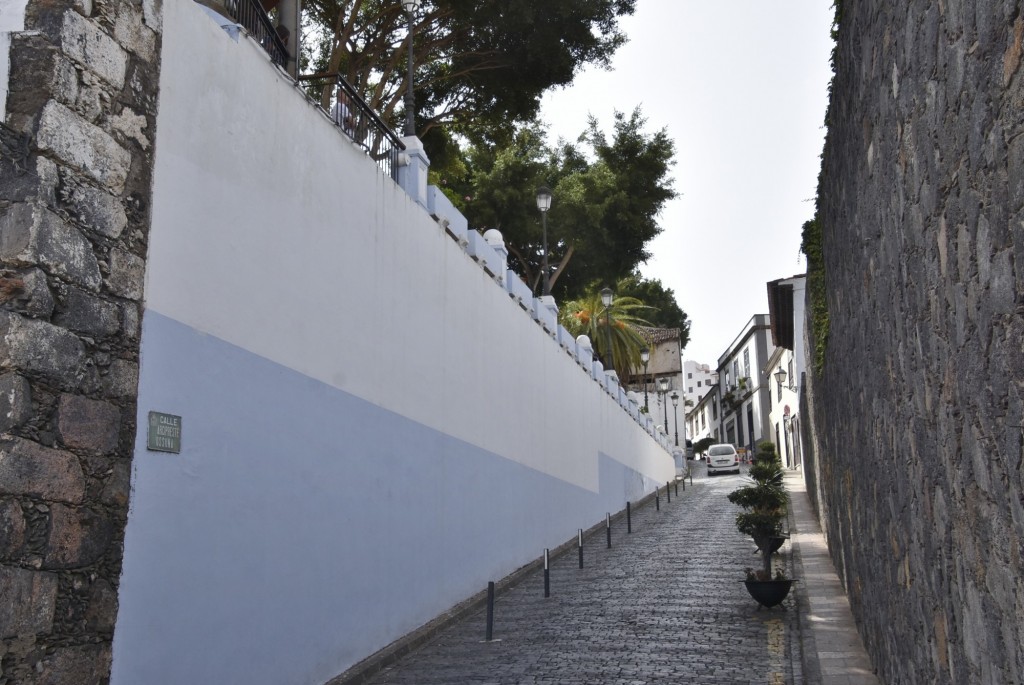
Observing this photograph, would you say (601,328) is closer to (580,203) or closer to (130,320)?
(580,203)

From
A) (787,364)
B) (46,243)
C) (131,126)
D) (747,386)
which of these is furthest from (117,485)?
(747,386)

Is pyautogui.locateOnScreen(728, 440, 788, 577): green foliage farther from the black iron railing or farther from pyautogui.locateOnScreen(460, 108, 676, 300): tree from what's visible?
pyautogui.locateOnScreen(460, 108, 676, 300): tree

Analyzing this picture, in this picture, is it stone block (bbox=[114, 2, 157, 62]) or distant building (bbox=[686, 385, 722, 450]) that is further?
distant building (bbox=[686, 385, 722, 450])

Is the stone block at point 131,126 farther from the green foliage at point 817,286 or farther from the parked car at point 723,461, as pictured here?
the parked car at point 723,461

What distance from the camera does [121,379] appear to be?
20.4ft

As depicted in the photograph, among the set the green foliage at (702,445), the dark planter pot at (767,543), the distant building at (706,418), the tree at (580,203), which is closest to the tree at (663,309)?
the green foliage at (702,445)

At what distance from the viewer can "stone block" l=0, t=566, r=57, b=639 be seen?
5238mm

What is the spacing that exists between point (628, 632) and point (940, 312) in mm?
7525

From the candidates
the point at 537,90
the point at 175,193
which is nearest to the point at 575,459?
the point at 537,90

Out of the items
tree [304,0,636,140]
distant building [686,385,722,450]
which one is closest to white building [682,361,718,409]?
distant building [686,385,722,450]

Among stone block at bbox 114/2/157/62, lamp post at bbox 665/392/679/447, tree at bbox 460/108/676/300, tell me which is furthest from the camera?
lamp post at bbox 665/392/679/447

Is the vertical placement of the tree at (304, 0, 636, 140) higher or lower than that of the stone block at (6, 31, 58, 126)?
higher

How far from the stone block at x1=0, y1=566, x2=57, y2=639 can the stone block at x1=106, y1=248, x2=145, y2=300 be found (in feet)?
5.97

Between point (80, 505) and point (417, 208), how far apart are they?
6.83 metres
